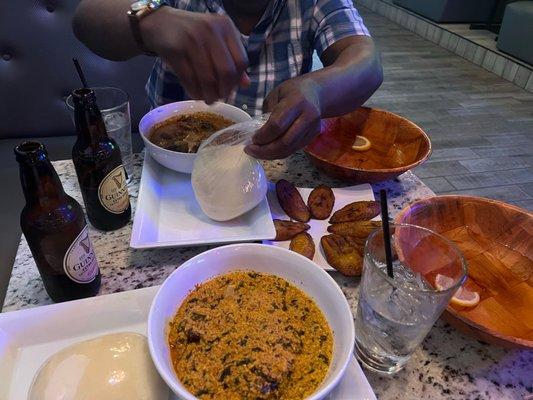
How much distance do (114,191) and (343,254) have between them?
0.45 metres

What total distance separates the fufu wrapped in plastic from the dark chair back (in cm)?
93

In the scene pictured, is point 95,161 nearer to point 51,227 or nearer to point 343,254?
point 51,227

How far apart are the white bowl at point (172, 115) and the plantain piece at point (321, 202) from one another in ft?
0.90

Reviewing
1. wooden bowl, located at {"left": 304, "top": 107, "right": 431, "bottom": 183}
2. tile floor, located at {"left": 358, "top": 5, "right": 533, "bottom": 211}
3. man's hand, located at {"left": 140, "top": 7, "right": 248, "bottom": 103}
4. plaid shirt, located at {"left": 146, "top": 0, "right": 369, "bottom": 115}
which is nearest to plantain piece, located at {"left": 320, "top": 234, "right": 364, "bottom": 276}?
wooden bowl, located at {"left": 304, "top": 107, "right": 431, "bottom": 183}

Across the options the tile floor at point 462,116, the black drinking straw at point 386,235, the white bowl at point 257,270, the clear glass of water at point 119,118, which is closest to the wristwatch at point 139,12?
the clear glass of water at point 119,118

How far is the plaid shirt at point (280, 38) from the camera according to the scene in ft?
4.09

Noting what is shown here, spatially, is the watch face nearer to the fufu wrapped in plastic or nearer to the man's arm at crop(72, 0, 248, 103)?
the man's arm at crop(72, 0, 248, 103)

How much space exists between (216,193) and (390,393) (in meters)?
0.47

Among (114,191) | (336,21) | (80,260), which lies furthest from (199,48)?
(336,21)

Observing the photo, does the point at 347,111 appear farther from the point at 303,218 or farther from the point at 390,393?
the point at 390,393

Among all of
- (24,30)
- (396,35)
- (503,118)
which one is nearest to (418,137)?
(24,30)

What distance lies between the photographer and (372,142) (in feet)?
3.96

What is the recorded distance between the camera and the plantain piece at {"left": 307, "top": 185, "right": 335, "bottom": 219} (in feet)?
3.02

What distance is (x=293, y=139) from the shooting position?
0.84 meters
